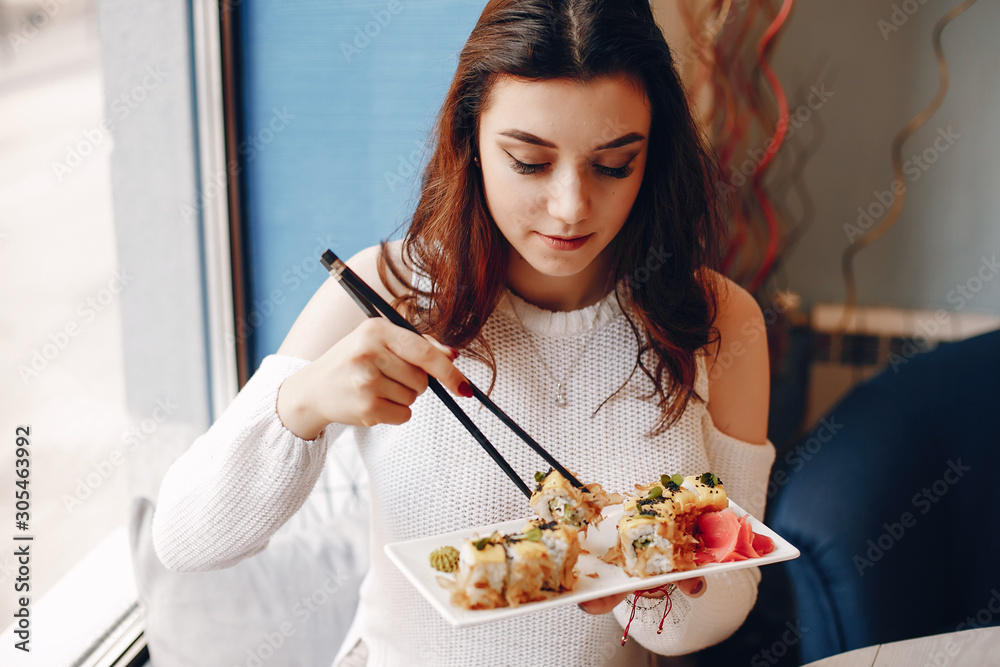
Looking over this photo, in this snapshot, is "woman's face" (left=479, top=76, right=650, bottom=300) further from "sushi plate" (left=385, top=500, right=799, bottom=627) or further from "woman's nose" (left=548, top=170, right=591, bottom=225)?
"sushi plate" (left=385, top=500, right=799, bottom=627)

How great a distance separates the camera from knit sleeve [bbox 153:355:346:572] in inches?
42.8

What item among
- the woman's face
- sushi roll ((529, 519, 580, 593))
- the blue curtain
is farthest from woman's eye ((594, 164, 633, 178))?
the blue curtain

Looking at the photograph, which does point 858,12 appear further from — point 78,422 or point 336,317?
A: point 78,422

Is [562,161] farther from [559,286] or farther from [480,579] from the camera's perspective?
[480,579]

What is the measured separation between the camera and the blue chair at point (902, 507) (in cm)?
158

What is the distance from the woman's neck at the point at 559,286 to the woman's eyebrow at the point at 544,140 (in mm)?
324

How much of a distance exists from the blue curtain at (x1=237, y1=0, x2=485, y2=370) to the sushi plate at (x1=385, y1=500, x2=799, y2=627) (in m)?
1.28

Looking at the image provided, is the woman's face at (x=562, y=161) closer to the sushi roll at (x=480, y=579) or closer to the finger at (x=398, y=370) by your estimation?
the finger at (x=398, y=370)

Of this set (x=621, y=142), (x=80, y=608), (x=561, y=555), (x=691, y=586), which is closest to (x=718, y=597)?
(x=691, y=586)

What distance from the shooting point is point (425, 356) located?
921 mm

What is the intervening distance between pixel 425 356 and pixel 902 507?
1337 millimetres

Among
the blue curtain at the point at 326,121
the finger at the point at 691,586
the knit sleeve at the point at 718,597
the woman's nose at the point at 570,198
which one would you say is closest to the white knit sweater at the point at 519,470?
the knit sleeve at the point at 718,597

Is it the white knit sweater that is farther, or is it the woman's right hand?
the white knit sweater

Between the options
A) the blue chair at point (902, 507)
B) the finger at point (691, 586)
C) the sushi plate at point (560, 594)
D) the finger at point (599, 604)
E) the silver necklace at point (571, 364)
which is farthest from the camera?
the blue chair at point (902, 507)
